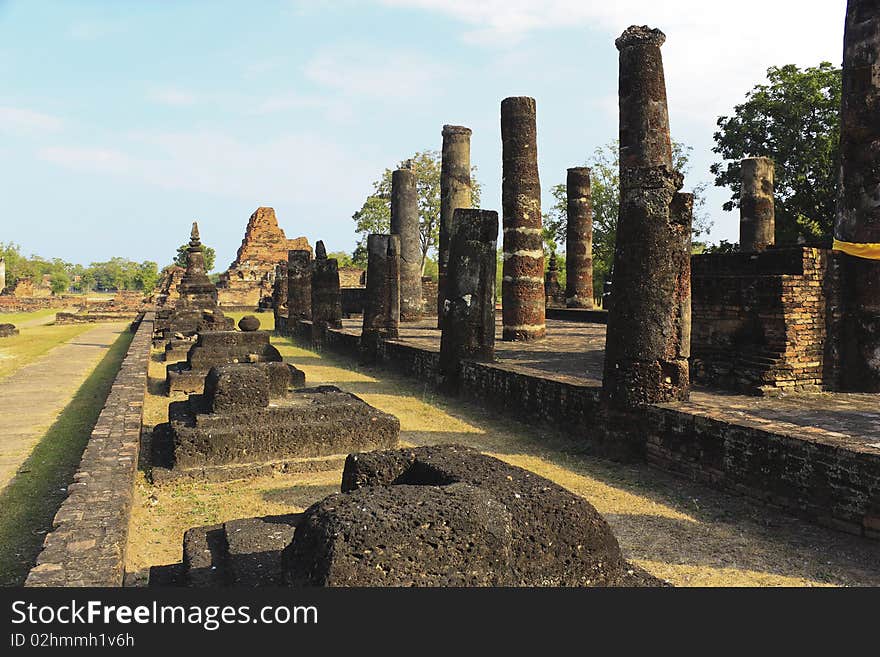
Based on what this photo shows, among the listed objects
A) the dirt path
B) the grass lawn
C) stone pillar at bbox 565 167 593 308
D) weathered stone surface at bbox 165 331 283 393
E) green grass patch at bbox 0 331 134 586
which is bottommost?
green grass patch at bbox 0 331 134 586

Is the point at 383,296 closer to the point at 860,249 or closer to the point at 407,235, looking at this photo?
the point at 407,235

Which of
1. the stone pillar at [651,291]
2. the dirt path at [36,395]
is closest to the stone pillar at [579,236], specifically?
the dirt path at [36,395]

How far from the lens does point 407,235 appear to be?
70.7 feet

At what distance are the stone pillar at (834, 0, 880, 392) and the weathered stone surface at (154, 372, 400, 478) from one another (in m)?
4.68

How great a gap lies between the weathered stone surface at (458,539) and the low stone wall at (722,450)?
86.9 inches

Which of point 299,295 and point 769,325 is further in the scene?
point 299,295

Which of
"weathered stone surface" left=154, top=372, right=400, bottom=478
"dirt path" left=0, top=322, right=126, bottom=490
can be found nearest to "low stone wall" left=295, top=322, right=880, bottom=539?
"weathered stone surface" left=154, top=372, right=400, bottom=478

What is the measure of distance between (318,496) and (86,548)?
7.16 ft

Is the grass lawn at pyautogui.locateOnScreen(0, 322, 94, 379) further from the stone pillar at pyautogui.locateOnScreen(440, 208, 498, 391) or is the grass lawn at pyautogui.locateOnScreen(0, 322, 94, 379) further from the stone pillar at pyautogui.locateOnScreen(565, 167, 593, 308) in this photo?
the stone pillar at pyautogui.locateOnScreen(565, 167, 593, 308)

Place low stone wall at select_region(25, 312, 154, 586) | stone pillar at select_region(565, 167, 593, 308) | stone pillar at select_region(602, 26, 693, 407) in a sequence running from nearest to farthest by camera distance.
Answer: low stone wall at select_region(25, 312, 154, 586), stone pillar at select_region(602, 26, 693, 407), stone pillar at select_region(565, 167, 593, 308)

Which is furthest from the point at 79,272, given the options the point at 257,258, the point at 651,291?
the point at 651,291

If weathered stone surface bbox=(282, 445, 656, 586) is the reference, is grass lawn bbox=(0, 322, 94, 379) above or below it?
below

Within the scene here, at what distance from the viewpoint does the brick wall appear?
6934 mm

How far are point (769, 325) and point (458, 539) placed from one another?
210 inches
